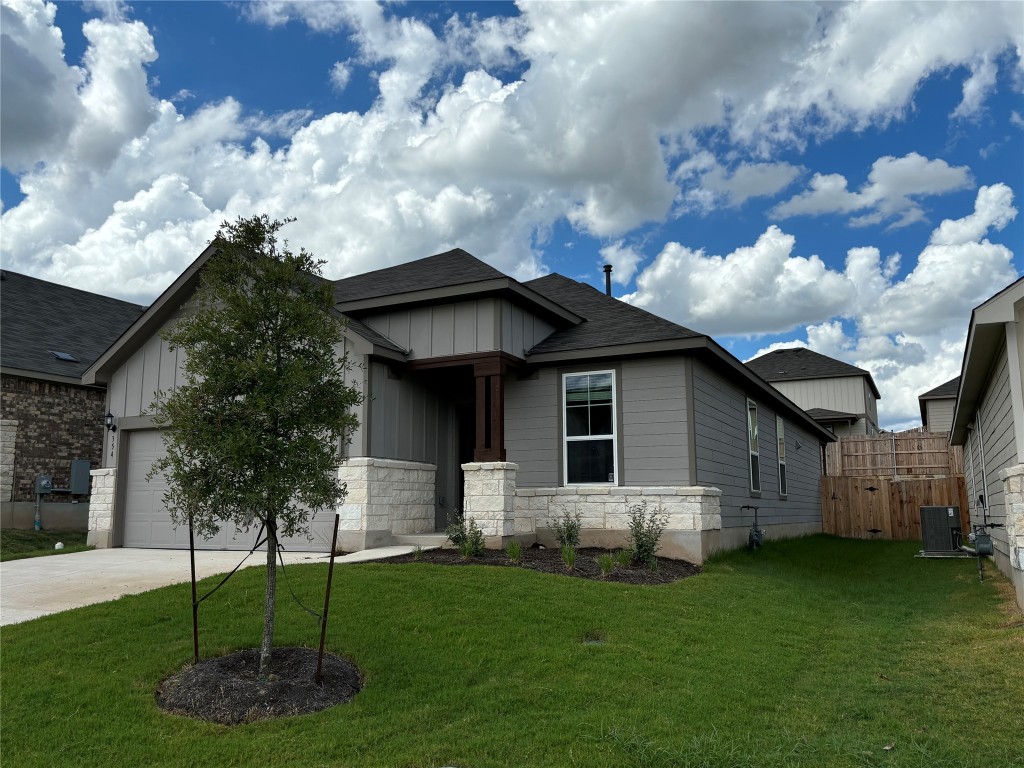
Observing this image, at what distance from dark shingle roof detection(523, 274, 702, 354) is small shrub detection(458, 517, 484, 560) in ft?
10.8

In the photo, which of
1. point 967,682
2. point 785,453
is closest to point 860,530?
point 785,453

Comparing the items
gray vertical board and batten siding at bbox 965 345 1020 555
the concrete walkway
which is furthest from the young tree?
gray vertical board and batten siding at bbox 965 345 1020 555

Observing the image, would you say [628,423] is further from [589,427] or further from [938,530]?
[938,530]

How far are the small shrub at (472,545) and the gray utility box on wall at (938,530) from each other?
8933 mm

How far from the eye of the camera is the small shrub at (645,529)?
984 cm

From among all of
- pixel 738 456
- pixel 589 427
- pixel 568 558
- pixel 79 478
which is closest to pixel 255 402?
pixel 568 558

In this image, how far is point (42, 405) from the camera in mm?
15992

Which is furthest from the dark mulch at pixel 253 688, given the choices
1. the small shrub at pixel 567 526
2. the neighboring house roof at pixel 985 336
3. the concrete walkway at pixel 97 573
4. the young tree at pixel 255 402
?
the neighboring house roof at pixel 985 336

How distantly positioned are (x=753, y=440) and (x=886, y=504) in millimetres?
6820

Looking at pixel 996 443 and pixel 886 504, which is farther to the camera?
pixel 886 504

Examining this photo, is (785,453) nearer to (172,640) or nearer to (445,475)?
(445,475)

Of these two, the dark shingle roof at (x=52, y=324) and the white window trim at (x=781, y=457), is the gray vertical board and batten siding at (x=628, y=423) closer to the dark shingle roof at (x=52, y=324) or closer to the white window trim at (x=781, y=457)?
the white window trim at (x=781, y=457)

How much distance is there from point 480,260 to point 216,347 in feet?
27.8

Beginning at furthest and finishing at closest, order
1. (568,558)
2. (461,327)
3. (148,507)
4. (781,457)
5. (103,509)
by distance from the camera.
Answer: (781,457)
(103,509)
(148,507)
(461,327)
(568,558)
